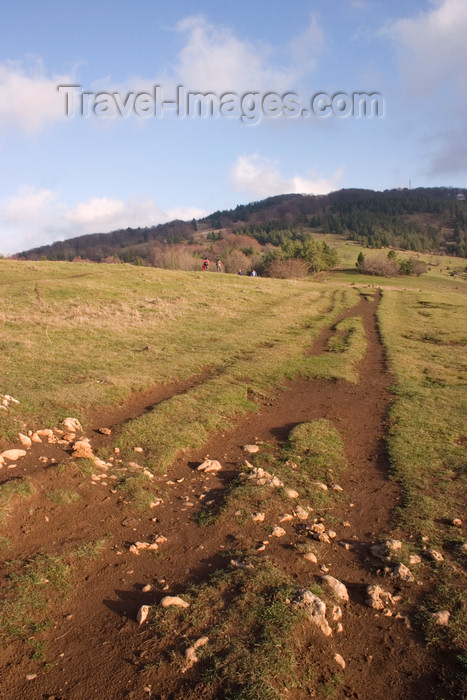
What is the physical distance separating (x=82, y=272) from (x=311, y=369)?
33.2 m

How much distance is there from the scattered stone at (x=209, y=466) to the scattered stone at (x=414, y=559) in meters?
3.74

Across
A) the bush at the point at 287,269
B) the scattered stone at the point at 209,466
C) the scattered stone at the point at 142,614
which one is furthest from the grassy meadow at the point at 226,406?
the bush at the point at 287,269

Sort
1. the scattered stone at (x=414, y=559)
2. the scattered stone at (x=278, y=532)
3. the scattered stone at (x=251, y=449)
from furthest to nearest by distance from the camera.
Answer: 1. the scattered stone at (x=251, y=449)
2. the scattered stone at (x=278, y=532)
3. the scattered stone at (x=414, y=559)

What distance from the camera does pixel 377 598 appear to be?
16.4 feet

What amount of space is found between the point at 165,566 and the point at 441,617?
10.0 feet

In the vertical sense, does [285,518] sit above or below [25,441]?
below

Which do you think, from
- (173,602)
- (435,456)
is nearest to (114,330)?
(435,456)

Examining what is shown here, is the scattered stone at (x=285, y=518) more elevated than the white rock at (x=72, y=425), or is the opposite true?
the white rock at (x=72, y=425)

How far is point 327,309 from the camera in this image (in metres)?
39.1

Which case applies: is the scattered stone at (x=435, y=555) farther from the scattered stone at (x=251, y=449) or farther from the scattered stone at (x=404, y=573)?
the scattered stone at (x=251, y=449)

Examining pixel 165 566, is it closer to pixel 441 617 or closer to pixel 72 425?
pixel 441 617

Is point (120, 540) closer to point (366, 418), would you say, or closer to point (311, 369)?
point (366, 418)

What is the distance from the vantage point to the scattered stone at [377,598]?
16.2 ft

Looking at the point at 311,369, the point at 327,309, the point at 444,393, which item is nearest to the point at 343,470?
the point at 444,393
